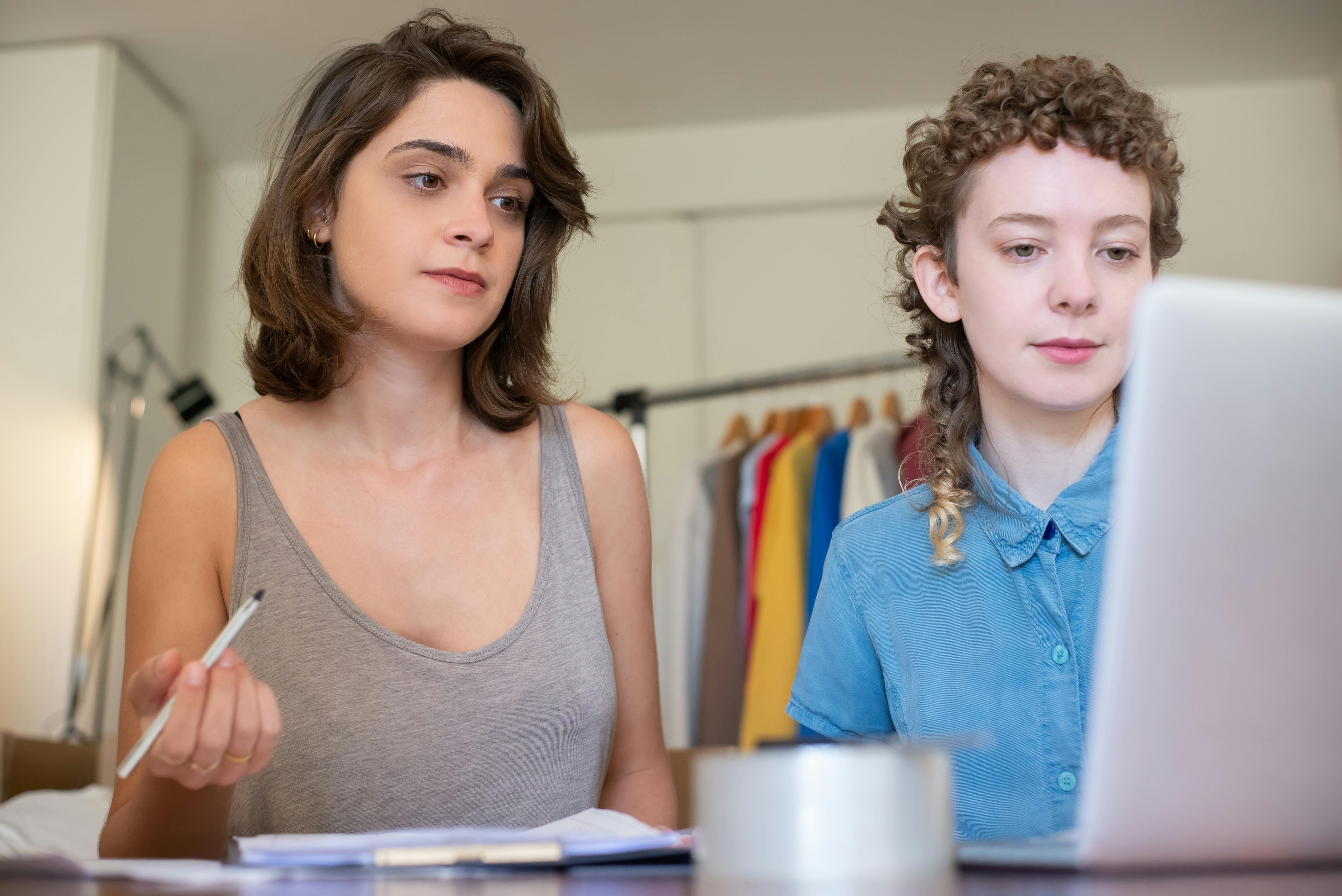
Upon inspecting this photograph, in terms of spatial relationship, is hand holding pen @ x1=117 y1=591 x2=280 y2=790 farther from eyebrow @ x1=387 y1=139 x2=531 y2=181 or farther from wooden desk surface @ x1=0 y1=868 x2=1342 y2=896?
eyebrow @ x1=387 y1=139 x2=531 y2=181

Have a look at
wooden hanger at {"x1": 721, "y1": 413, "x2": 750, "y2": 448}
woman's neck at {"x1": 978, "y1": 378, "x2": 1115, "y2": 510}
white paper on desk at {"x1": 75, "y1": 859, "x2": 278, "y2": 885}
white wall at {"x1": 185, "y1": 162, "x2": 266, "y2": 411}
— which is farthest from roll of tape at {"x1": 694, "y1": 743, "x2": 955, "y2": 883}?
white wall at {"x1": 185, "y1": 162, "x2": 266, "y2": 411}

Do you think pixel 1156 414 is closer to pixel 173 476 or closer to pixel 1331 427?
pixel 1331 427

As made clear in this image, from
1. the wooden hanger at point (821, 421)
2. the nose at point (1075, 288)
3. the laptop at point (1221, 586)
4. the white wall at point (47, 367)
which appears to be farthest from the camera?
the white wall at point (47, 367)

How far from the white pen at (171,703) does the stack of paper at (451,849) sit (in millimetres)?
64

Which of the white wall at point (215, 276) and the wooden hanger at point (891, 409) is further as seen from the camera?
the white wall at point (215, 276)

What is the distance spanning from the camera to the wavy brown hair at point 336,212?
1.11 metres

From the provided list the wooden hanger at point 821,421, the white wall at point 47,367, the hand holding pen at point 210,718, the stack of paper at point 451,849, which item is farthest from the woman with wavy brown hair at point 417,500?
the white wall at point 47,367

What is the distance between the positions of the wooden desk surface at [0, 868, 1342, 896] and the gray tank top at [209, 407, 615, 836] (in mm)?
505

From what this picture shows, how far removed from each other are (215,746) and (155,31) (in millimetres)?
2602

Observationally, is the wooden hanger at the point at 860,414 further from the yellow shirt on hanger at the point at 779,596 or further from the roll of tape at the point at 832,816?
the roll of tape at the point at 832,816

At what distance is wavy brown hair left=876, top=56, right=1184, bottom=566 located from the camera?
0.96 metres

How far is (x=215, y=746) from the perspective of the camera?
1.85 feet

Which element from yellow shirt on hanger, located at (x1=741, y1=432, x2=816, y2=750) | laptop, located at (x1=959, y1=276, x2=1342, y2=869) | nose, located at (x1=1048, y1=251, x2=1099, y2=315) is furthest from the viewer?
yellow shirt on hanger, located at (x1=741, y1=432, x2=816, y2=750)

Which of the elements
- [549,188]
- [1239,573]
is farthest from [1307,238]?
[1239,573]
